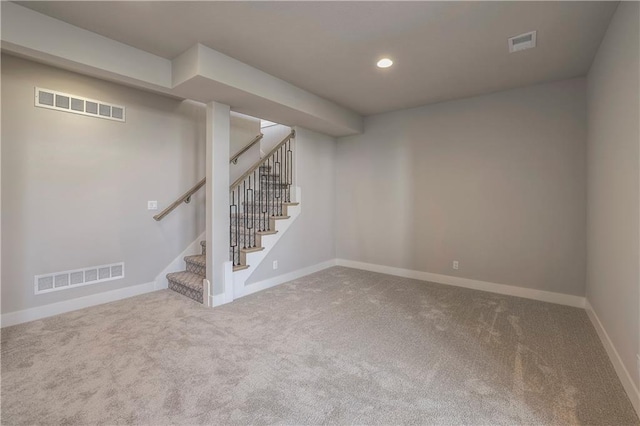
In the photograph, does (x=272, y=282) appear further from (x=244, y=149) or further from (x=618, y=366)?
(x=618, y=366)

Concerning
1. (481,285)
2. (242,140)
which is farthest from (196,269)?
(481,285)

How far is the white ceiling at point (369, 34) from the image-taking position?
7.25 ft

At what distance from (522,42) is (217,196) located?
3.49 metres

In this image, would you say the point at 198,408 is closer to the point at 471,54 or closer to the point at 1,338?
the point at 1,338

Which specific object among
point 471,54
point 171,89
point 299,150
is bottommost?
point 299,150

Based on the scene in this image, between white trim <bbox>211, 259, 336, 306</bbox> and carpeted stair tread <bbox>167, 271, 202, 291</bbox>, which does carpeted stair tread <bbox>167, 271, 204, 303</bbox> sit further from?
white trim <bbox>211, 259, 336, 306</bbox>

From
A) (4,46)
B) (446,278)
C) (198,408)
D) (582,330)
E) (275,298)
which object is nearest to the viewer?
(198,408)

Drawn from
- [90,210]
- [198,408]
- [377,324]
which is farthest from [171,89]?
[377,324]

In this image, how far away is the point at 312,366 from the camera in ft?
7.14

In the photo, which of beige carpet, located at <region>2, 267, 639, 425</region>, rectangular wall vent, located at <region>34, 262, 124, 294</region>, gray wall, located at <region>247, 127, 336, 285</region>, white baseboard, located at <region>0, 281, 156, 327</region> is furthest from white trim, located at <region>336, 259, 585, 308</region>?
rectangular wall vent, located at <region>34, 262, 124, 294</region>

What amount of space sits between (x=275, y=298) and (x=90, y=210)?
2.44 metres

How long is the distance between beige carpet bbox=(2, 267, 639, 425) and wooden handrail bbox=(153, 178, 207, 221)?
1.20m

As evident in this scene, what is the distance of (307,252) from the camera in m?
4.86

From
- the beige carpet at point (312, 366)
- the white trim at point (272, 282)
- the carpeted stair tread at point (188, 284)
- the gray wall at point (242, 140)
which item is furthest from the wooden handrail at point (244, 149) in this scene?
the beige carpet at point (312, 366)
